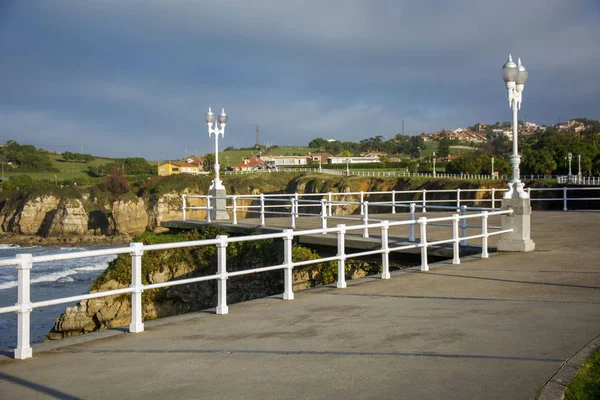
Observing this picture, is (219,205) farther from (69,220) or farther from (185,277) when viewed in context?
(69,220)

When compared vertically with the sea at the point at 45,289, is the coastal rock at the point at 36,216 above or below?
above

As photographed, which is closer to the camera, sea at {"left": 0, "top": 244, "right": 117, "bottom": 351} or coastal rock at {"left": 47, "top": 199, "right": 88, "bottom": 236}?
sea at {"left": 0, "top": 244, "right": 117, "bottom": 351}

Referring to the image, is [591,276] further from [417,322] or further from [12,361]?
[12,361]

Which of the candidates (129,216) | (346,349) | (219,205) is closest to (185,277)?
(219,205)

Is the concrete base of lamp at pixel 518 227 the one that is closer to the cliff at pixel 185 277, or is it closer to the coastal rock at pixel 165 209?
the cliff at pixel 185 277

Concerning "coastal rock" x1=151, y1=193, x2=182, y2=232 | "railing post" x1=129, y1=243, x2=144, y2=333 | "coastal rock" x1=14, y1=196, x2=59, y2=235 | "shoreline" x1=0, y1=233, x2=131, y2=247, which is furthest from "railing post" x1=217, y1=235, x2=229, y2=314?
"coastal rock" x1=14, y1=196, x2=59, y2=235

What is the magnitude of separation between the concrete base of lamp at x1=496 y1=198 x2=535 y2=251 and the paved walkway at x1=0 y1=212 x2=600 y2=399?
464 cm

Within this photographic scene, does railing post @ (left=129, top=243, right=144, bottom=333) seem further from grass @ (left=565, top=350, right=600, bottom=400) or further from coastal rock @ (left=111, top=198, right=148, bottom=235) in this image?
coastal rock @ (left=111, top=198, right=148, bottom=235)

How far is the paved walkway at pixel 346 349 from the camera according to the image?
5.80 m

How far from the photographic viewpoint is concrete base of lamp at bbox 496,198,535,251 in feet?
53.7

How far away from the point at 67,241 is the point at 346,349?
99.0 meters

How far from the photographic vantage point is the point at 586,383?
5.76 meters

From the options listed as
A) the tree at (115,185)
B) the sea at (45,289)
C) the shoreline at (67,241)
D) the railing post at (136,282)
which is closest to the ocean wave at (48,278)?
the sea at (45,289)

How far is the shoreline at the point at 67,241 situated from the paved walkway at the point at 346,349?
87331 millimetres
